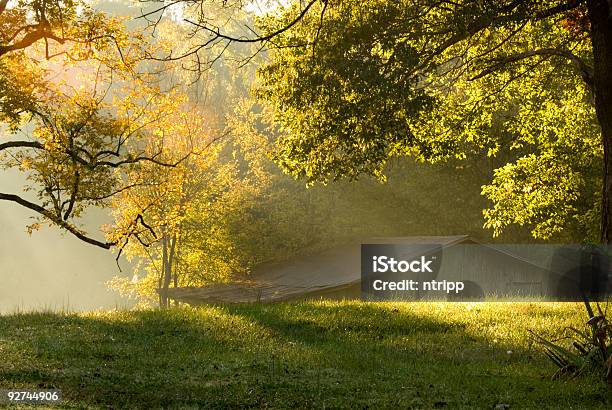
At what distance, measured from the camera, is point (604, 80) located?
1861cm

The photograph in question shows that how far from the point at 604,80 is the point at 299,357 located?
33.4 ft

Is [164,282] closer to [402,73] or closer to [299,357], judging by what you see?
[402,73]

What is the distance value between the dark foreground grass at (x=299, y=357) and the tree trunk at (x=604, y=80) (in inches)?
111

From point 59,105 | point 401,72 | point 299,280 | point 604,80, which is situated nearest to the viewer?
point 401,72

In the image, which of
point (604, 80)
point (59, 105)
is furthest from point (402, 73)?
point (59, 105)

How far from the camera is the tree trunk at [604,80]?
60.1 ft

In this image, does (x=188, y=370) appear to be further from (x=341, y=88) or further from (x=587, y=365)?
(x=341, y=88)

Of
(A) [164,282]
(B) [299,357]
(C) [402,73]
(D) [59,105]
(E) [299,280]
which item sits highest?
(D) [59,105]

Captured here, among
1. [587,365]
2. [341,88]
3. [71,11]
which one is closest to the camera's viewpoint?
[587,365]

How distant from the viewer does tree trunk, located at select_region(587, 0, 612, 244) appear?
60.1 ft

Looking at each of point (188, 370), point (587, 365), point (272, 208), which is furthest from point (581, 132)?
point (272, 208)

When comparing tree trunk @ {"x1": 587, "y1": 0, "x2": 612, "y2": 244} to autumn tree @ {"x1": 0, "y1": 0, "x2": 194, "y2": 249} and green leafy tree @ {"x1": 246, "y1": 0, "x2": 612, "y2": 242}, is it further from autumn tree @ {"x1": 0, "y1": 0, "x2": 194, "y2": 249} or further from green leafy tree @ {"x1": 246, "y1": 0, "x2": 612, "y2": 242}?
autumn tree @ {"x1": 0, "y1": 0, "x2": 194, "y2": 249}

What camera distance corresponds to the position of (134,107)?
23.3m

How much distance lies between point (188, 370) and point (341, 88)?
778 centimetres
